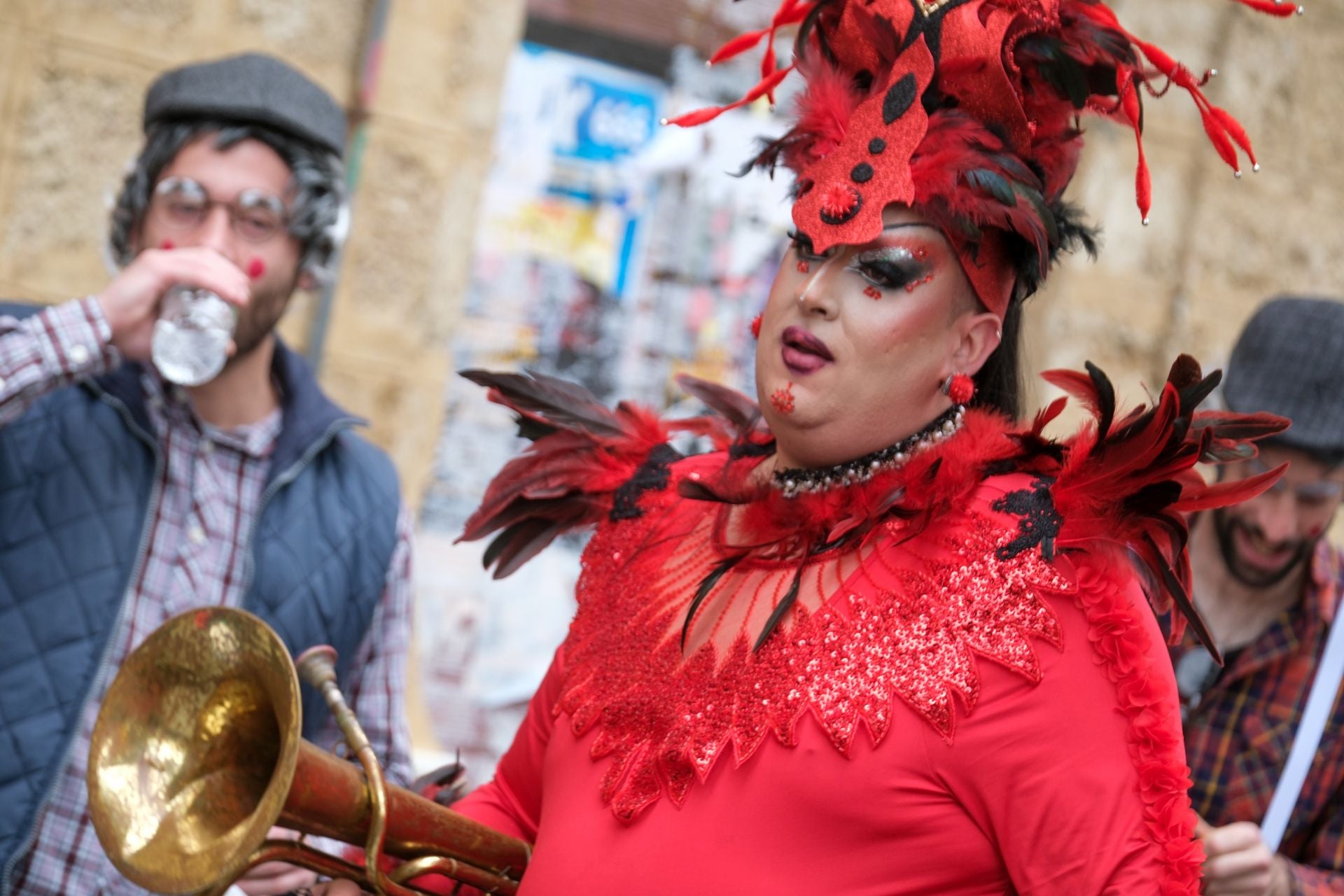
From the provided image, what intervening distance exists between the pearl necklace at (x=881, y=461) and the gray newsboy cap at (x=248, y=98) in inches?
64.9

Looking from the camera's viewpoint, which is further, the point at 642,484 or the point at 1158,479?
the point at 642,484

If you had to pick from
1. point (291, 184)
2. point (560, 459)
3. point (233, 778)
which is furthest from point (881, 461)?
point (291, 184)

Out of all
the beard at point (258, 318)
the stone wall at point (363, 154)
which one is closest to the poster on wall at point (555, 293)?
the stone wall at point (363, 154)

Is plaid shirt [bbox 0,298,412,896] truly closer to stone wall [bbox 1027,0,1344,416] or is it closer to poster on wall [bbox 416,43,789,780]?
poster on wall [bbox 416,43,789,780]

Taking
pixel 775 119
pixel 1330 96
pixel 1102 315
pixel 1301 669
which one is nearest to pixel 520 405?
pixel 1301 669

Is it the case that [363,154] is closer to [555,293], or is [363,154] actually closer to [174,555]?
[555,293]

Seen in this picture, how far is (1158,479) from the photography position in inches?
69.9

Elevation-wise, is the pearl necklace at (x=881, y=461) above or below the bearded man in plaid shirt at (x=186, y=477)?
above

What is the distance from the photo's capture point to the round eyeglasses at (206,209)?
9.68 feet

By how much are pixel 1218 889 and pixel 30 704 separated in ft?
7.31

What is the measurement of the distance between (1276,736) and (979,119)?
1.62m

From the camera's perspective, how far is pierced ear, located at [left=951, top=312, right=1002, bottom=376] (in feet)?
6.47

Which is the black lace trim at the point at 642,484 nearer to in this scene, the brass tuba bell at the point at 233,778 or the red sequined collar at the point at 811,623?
the red sequined collar at the point at 811,623

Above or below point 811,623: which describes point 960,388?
above
